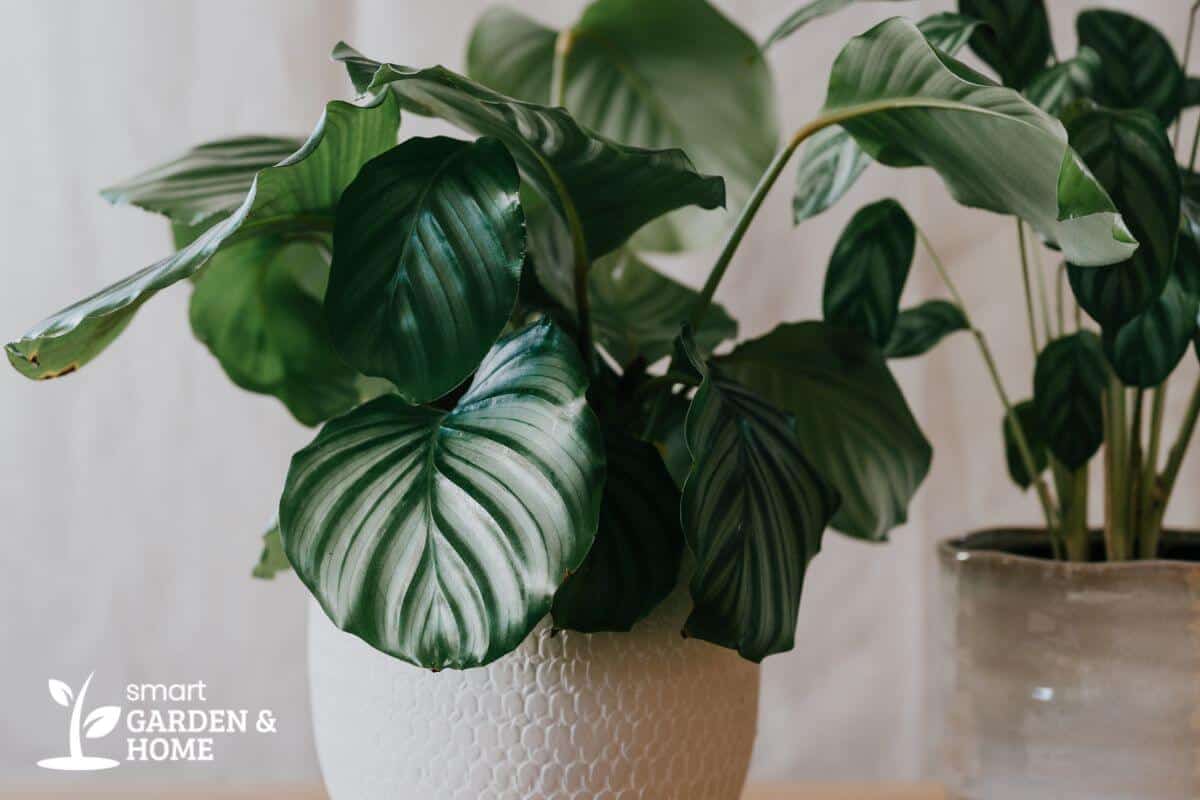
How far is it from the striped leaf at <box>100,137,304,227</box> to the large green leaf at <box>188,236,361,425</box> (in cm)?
4

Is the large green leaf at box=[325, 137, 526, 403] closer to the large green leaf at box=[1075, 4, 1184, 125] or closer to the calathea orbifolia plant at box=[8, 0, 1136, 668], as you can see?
the calathea orbifolia plant at box=[8, 0, 1136, 668]

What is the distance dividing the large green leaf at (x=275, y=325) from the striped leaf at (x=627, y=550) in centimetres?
23

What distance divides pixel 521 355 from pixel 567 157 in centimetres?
10

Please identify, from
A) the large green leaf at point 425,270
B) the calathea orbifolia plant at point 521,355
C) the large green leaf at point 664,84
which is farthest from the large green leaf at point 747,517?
the large green leaf at point 664,84

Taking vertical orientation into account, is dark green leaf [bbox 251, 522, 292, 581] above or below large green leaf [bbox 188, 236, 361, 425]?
below

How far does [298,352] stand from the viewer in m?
0.72

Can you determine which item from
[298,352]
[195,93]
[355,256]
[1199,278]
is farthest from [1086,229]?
[195,93]

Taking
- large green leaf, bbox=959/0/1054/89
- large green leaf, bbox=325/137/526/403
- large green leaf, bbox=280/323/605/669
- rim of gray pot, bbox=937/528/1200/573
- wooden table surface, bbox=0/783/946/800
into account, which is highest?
large green leaf, bbox=959/0/1054/89

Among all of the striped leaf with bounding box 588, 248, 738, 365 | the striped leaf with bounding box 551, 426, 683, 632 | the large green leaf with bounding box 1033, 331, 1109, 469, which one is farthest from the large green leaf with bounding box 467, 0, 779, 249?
the striped leaf with bounding box 551, 426, 683, 632

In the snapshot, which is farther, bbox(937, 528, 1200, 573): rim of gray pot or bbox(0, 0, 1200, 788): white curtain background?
bbox(0, 0, 1200, 788): white curtain background

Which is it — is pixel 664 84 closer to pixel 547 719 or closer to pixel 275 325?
pixel 275 325

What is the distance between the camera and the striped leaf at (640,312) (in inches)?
30.7

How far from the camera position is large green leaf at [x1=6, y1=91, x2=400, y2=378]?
0.45 m

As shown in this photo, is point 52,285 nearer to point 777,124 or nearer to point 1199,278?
point 777,124
